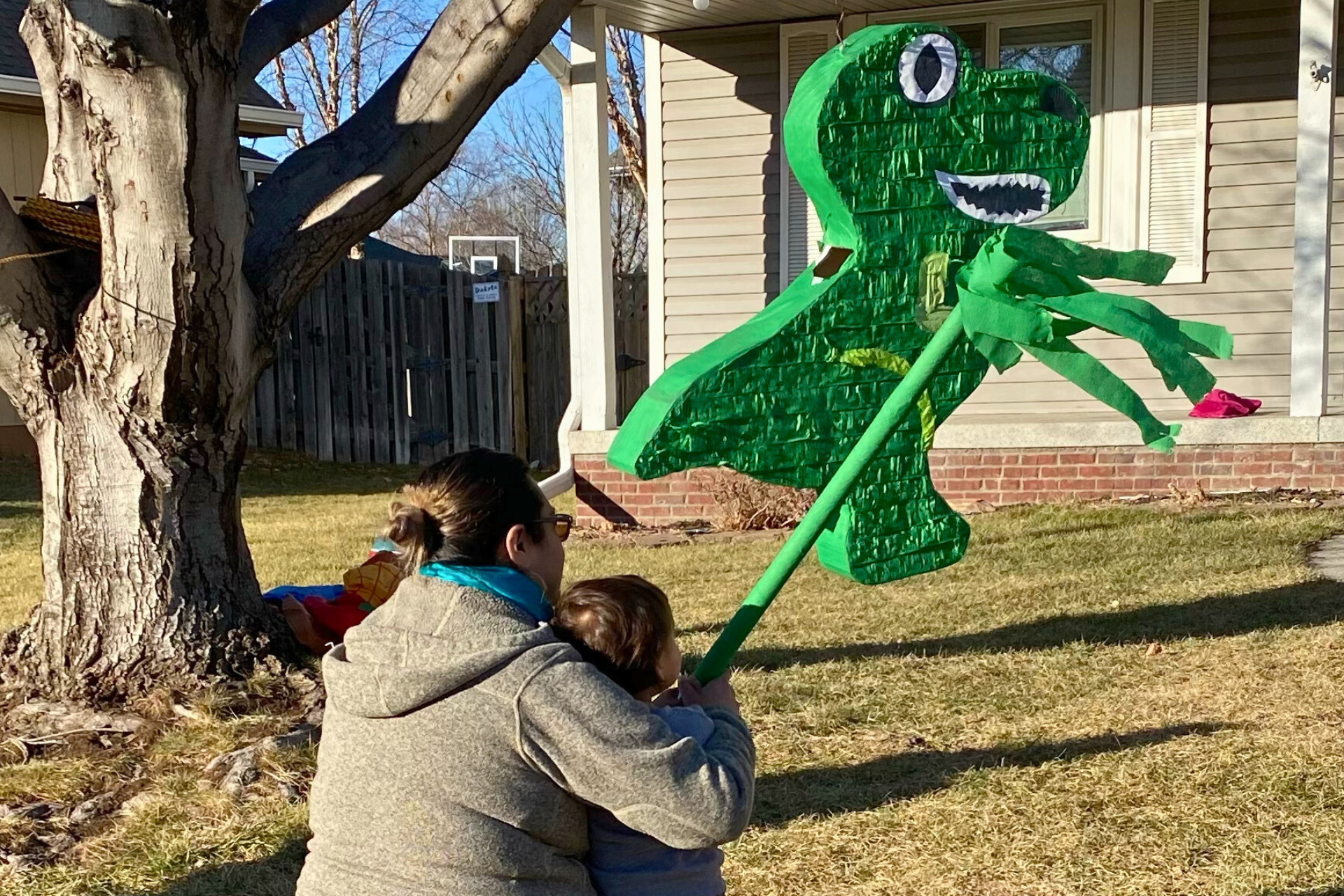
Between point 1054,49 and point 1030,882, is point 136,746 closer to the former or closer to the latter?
point 1030,882

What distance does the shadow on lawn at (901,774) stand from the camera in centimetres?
369

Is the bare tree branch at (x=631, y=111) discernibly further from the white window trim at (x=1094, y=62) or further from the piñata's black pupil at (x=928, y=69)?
the piñata's black pupil at (x=928, y=69)

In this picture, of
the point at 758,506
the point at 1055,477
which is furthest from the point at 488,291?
the point at 1055,477

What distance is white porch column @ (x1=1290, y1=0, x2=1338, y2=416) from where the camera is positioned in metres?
7.70

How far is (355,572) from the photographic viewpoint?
5488 millimetres

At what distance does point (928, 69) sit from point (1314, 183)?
643 centimetres

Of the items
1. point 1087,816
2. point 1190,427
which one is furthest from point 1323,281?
point 1087,816

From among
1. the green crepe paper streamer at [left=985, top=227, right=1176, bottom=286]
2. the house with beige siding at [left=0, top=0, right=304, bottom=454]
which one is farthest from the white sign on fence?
the green crepe paper streamer at [left=985, top=227, right=1176, bottom=286]

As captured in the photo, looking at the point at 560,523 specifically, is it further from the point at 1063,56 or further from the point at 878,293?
the point at 1063,56

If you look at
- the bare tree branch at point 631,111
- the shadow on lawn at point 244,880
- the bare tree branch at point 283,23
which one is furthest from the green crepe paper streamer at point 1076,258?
the bare tree branch at point 631,111

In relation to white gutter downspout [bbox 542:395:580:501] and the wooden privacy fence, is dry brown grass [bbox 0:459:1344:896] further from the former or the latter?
the wooden privacy fence

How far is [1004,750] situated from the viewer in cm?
403

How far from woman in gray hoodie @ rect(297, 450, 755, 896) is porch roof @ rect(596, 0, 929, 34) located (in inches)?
291

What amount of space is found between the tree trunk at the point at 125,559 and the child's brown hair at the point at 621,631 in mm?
2746
